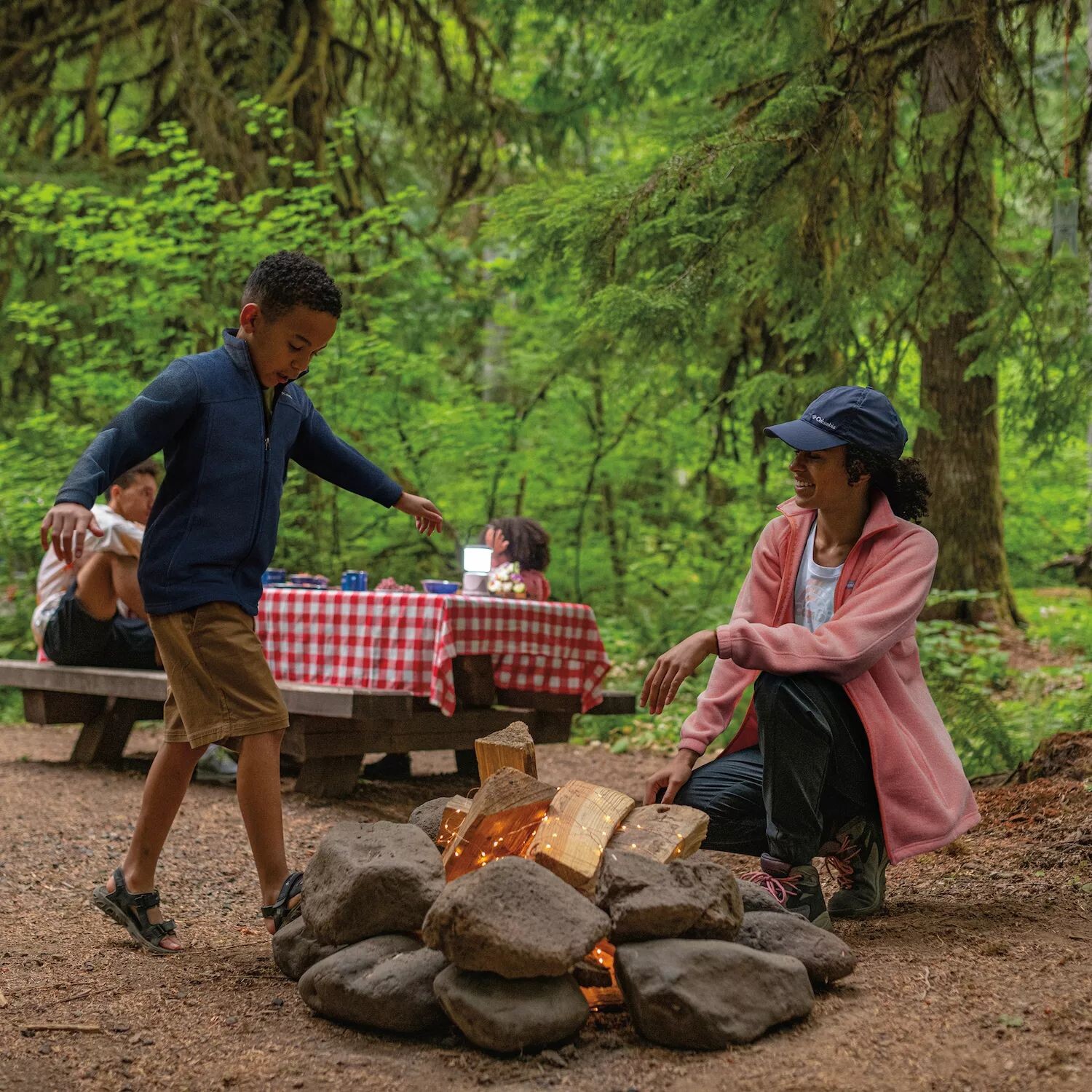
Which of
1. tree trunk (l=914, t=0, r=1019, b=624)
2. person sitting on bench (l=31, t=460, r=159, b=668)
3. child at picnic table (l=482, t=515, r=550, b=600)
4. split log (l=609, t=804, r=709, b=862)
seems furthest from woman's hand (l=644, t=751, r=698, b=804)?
tree trunk (l=914, t=0, r=1019, b=624)

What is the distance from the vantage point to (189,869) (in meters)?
4.50

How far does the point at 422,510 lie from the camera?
151 inches

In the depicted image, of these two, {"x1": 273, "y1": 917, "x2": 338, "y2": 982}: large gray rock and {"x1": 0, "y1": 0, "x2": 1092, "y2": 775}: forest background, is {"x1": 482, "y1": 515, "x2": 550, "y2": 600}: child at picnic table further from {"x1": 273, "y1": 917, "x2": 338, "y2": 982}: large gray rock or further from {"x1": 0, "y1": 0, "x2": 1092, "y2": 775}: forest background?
{"x1": 273, "y1": 917, "x2": 338, "y2": 982}: large gray rock

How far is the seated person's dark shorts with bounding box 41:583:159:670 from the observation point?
6348mm

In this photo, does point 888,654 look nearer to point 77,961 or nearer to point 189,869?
point 77,961

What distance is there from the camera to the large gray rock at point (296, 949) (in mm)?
2879

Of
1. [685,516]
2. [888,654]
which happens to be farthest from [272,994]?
A: [685,516]

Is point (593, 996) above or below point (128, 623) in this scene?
below

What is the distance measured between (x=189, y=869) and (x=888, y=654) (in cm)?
281

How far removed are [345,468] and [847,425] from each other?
5.14 ft

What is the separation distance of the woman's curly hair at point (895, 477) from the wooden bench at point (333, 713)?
2.53m

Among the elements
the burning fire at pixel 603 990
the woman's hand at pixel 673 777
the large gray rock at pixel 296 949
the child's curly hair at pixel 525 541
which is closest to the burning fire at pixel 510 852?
the burning fire at pixel 603 990

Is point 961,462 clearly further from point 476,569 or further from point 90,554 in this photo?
point 90,554

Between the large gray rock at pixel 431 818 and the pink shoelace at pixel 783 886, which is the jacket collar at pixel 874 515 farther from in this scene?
the large gray rock at pixel 431 818
